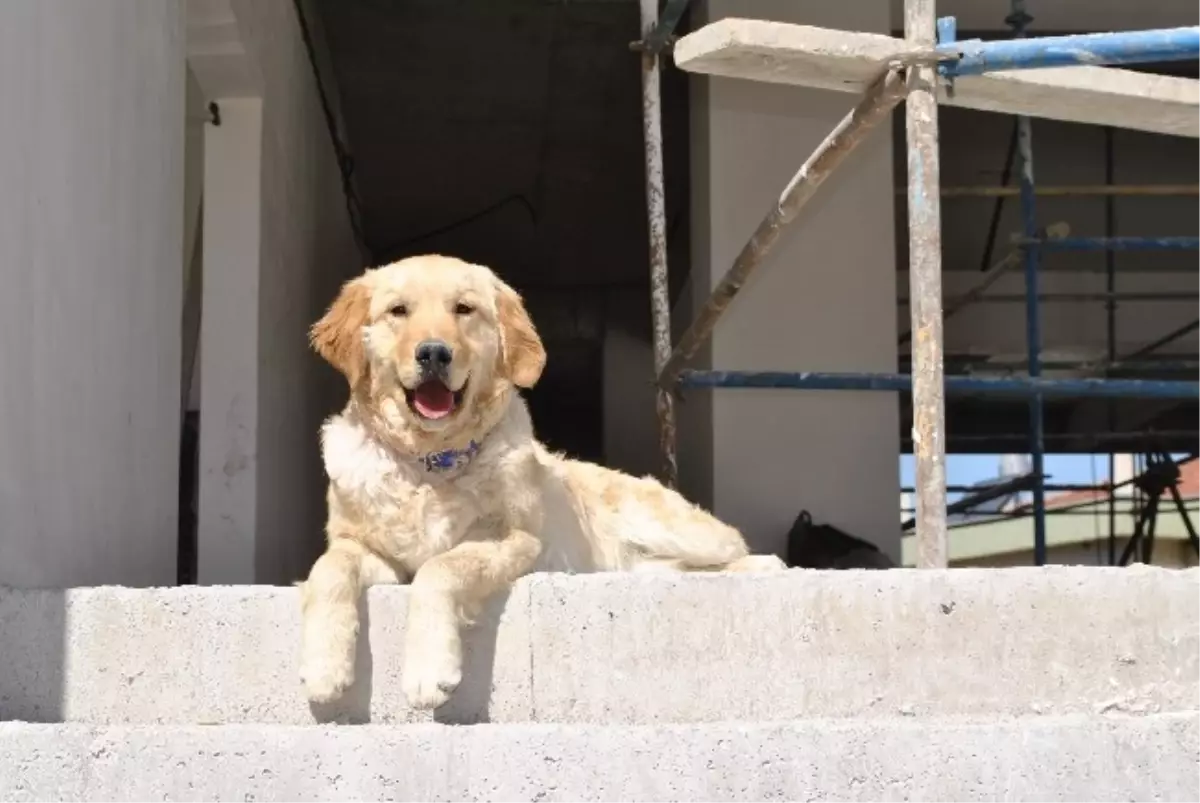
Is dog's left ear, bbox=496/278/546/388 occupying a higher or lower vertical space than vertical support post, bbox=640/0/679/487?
lower

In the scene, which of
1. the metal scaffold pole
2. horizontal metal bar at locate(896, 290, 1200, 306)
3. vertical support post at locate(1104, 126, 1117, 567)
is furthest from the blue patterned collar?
vertical support post at locate(1104, 126, 1117, 567)

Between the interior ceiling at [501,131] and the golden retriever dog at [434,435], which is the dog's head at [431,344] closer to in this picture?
the golden retriever dog at [434,435]

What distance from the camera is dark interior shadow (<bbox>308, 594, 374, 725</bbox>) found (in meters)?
2.10

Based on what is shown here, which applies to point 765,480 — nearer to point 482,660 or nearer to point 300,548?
point 300,548

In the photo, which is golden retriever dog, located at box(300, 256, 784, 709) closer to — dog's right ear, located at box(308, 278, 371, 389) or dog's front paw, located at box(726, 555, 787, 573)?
dog's right ear, located at box(308, 278, 371, 389)

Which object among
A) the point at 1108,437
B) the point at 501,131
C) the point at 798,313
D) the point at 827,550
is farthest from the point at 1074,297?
the point at 501,131

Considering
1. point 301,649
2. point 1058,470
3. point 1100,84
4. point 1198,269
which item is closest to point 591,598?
point 301,649

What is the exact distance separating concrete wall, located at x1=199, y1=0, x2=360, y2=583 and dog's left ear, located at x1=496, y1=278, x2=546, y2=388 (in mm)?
1657

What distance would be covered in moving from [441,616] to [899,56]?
1552 mm

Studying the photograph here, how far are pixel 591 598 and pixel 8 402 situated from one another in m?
1.05

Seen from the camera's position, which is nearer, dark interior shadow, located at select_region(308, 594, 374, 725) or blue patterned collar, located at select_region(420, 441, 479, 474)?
dark interior shadow, located at select_region(308, 594, 374, 725)

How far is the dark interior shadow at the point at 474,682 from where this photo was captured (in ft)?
6.96

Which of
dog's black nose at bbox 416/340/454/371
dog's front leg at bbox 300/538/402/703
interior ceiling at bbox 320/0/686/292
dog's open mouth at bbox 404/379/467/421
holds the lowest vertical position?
dog's front leg at bbox 300/538/402/703

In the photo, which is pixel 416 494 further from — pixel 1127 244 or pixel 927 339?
pixel 1127 244
